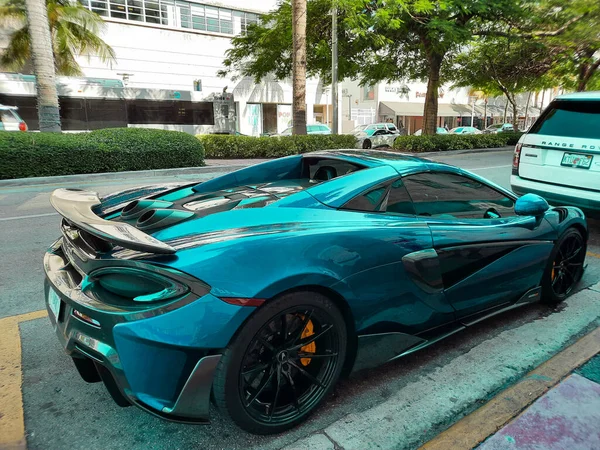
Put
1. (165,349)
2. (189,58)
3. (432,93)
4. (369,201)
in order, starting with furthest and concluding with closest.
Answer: (189,58), (432,93), (369,201), (165,349)

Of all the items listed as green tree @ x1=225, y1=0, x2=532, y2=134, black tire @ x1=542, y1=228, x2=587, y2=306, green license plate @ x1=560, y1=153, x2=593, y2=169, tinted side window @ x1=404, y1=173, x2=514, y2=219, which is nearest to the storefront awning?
green tree @ x1=225, y1=0, x2=532, y2=134

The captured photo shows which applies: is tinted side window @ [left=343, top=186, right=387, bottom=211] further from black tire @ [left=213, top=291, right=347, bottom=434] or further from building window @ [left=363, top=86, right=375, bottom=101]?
building window @ [left=363, top=86, right=375, bottom=101]

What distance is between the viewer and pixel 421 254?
2.43 metres

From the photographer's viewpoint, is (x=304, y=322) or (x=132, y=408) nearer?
(x=304, y=322)

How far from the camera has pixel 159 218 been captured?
221cm

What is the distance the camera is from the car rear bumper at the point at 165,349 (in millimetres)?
1751

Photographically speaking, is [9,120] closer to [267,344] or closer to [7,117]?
[7,117]

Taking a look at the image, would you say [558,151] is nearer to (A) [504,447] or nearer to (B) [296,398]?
(A) [504,447]

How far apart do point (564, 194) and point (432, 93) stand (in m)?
15.2

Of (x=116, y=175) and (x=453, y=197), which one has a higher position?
(x=453, y=197)

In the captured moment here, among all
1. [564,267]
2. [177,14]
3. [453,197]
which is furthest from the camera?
[177,14]

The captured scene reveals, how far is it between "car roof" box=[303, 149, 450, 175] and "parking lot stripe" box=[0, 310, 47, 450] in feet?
7.67

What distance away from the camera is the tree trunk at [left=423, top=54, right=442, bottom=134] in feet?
60.4

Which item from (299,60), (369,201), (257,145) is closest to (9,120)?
(257,145)
